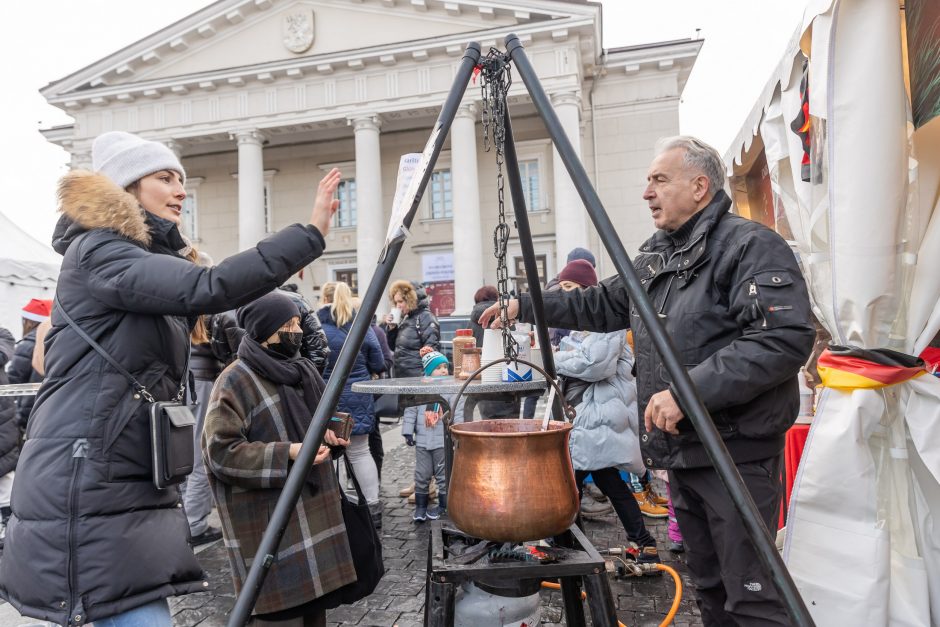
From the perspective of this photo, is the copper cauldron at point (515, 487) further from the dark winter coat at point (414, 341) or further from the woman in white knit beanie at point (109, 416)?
the dark winter coat at point (414, 341)

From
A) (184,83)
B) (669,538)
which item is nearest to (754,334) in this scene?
(669,538)

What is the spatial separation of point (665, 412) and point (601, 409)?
2.26 m

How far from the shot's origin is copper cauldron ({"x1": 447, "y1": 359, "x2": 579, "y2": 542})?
5.26ft

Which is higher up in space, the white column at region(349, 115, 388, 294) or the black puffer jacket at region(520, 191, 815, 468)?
the white column at region(349, 115, 388, 294)

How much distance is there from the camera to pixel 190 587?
171 centimetres

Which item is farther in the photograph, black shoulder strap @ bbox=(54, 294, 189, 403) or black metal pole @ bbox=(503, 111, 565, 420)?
black metal pole @ bbox=(503, 111, 565, 420)

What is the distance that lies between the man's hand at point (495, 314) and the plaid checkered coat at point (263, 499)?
926mm

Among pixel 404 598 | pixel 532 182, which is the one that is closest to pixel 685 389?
pixel 404 598

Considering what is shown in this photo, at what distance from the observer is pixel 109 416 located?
162cm

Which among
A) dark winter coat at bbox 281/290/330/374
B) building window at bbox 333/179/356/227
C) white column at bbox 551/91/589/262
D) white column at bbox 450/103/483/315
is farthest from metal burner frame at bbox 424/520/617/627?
building window at bbox 333/179/356/227

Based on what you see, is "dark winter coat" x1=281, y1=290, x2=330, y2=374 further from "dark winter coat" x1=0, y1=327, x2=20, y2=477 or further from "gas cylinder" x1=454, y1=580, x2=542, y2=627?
"gas cylinder" x1=454, y1=580, x2=542, y2=627

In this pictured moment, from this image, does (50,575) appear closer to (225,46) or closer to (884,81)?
(884,81)

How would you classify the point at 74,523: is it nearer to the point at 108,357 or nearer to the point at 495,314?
the point at 108,357

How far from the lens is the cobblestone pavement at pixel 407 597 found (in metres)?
3.14
